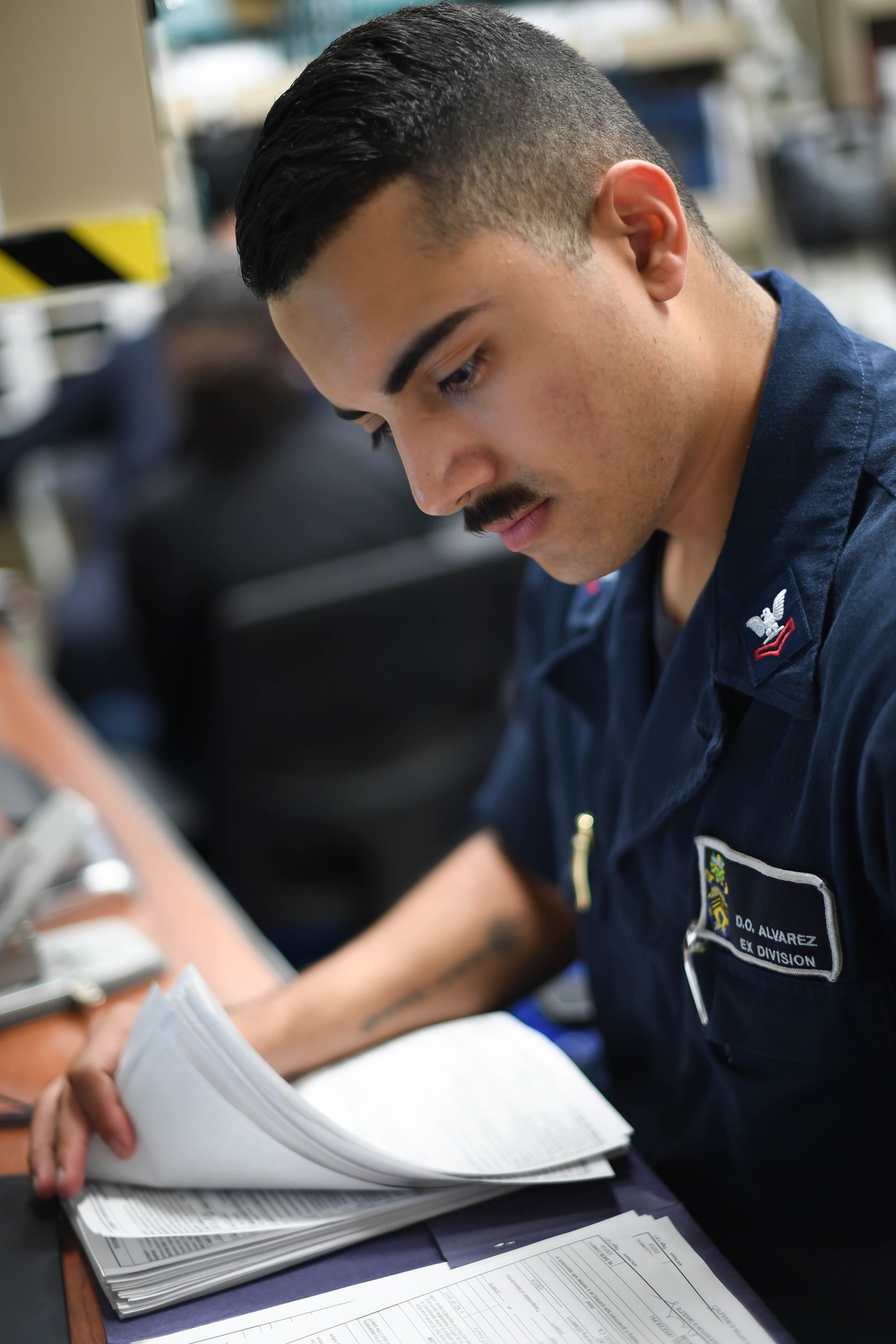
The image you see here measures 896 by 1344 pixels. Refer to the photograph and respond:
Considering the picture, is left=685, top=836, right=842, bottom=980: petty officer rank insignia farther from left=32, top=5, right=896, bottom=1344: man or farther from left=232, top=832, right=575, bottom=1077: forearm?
left=232, top=832, right=575, bottom=1077: forearm

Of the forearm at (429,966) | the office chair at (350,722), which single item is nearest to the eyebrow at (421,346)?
the forearm at (429,966)

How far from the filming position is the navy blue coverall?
73 centimetres

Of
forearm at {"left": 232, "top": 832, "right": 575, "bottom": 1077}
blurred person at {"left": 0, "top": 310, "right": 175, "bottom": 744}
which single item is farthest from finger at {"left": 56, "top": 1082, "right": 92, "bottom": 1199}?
blurred person at {"left": 0, "top": 310, "right": 175, "bottom": 744}

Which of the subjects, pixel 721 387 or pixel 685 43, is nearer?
pixel 721 387

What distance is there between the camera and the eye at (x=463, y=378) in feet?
2.47

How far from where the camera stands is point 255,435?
2086mm

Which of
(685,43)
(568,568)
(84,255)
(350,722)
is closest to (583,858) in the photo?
(568,568)

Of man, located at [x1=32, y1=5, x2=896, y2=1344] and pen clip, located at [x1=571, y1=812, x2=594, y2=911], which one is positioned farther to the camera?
pen clip, located at [x1=571, y1=812, x2=594, y2=911]

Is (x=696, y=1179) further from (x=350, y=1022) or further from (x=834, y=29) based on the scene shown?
(x=834, y=29)

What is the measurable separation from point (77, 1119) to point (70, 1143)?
2 centimetres

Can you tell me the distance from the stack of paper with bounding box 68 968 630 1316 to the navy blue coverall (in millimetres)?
105

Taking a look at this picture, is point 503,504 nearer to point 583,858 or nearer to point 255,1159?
point 583,858

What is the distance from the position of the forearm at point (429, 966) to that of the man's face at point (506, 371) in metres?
0.38

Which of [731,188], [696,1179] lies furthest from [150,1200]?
[731,188]
